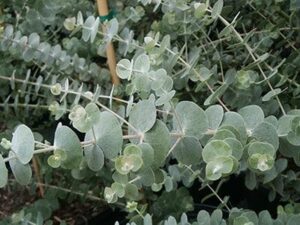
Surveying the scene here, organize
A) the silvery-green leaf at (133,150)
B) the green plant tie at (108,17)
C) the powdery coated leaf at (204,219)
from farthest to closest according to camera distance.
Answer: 1. the green plant tie at (108,17)
2. the powdery coated leaf at (204,219)
3. the silvery-green leaf at (133,150)

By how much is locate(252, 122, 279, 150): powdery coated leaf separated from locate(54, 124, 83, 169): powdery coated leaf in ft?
0.60

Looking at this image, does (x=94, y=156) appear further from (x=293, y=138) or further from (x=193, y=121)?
(x=293, y=138)

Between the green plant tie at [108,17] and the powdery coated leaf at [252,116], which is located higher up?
the powdery coated leaf at [252,116]

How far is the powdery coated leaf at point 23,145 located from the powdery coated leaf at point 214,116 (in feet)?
0.61

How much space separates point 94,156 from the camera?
583mm

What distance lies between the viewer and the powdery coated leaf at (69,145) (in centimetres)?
57

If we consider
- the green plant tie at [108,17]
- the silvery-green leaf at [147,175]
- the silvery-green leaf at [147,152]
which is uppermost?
the silvery-green leaf at [147,152]

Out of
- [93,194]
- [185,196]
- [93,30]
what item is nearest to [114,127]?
[93,30]

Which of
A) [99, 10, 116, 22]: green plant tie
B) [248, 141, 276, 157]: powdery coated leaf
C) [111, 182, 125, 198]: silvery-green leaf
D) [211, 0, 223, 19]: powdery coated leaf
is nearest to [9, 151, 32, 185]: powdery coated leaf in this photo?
[111, 182, 125, 198]: silvery-green leaf

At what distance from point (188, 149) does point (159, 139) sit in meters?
0.04

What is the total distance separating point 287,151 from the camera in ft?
2.21

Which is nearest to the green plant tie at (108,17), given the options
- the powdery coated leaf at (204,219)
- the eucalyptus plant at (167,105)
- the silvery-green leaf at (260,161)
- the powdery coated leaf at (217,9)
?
the eucalyptus plant at (167,105)

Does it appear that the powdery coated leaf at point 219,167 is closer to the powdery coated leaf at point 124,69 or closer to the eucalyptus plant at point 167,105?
the eucalyptus plant at point 167,105

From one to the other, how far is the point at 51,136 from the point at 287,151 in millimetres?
1021
